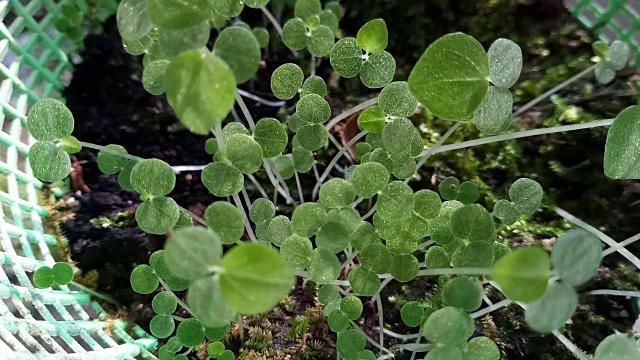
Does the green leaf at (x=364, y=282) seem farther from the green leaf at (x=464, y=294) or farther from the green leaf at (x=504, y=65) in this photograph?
the green leaf at (x=504, y=65)

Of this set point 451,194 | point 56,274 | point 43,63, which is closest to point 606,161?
point 451,194

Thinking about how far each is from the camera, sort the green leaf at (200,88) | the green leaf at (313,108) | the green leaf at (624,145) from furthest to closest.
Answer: the green leaf at (313,108) → the green leaf at (624,145) → the green leaf at (200,88)

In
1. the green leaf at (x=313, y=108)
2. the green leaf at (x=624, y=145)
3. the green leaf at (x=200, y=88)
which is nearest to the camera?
the green leaf at (x=200, y=88)

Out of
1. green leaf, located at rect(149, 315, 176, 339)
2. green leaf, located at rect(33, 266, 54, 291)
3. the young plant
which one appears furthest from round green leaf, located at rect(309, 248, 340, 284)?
green leaf, located at rect(33, 266, 54, 291)

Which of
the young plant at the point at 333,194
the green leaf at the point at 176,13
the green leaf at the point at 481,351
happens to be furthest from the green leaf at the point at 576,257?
the green leaf at the point at 176,13

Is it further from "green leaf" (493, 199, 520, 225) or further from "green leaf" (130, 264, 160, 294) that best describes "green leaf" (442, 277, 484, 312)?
"green leaf" (130, 264, 160, 294)

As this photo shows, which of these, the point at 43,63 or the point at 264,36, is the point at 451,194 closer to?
the point at 264,36
